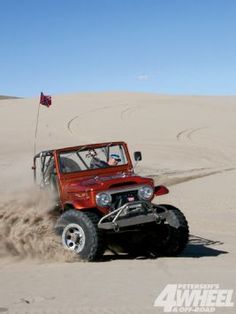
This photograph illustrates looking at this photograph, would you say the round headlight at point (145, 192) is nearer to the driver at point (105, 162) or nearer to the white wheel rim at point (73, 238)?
the white wheel rim at point (73, 238)

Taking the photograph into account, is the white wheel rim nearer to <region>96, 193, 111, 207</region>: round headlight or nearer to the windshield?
<region>96, 193, 111, 207</region>: round headlight

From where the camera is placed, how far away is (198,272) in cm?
667

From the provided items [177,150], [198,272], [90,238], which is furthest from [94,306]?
[177,150]

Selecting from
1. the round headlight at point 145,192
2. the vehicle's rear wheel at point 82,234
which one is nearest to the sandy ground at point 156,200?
the vehicle's rear wheel at point 82,234

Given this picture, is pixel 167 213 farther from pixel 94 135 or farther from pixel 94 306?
pixel 94 135

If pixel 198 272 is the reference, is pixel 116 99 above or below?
above

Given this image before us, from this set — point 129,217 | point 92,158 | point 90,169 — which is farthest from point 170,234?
point 92,158

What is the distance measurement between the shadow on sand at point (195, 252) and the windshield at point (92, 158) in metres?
1.34

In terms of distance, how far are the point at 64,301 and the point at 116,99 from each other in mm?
42891

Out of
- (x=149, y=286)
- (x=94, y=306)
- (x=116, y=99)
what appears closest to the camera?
(x=94, y=306)

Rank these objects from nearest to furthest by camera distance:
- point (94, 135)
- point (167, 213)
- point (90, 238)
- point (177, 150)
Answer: point (90, 238), point (167, 213), point (177, 150), point (94, 135)

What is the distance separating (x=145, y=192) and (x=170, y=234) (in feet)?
2.26

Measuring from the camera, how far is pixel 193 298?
5.45 meters

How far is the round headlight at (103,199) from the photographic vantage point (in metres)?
7.76
